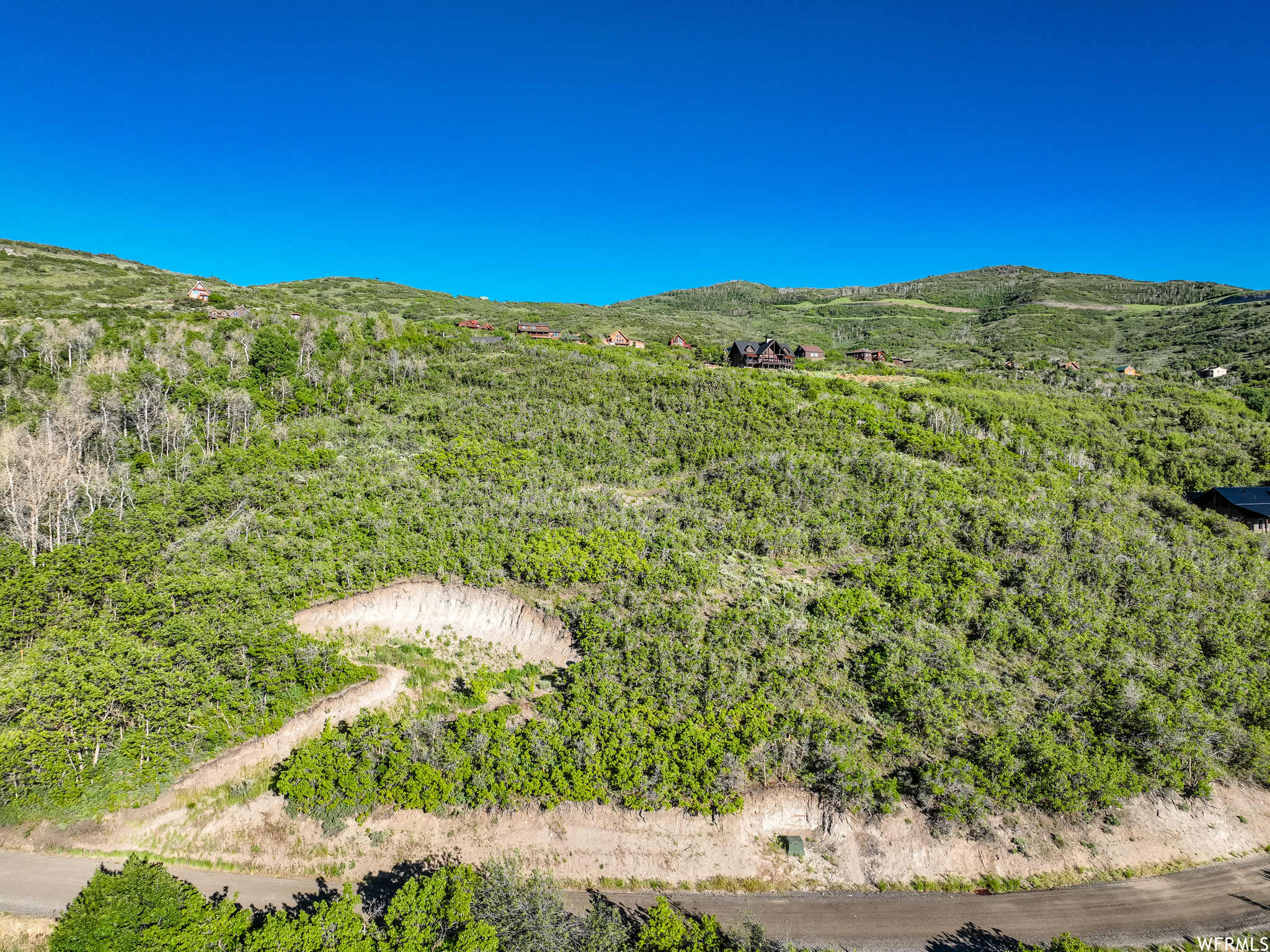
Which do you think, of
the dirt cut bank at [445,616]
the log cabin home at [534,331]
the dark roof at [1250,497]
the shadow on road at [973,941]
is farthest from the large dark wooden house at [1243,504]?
the log cabin home at [534,331]

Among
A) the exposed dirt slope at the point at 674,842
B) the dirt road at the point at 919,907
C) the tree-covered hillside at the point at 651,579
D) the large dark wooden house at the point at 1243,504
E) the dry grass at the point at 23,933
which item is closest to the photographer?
the dry grass at the point at 23,933

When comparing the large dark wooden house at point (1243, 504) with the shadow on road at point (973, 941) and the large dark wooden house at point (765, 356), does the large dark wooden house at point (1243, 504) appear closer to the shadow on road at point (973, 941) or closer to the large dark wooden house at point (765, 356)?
the shadow on road at point (973, 941)

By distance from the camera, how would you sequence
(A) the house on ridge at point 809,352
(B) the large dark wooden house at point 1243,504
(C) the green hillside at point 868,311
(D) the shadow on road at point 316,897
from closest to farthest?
1. (D) the shadow on road at point 316,897
2. (B) the large dark wooden house at point 1243,504
3. (A) the house on ridge at point 809,352
4. (C) the green hillside at point 868,311

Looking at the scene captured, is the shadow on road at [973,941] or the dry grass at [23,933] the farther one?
the shadow on road at [973,941]

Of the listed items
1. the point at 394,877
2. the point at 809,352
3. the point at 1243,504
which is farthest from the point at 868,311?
the point at 394,877

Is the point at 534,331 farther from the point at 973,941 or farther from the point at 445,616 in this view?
the point at 973,941

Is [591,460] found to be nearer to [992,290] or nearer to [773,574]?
[773,574]

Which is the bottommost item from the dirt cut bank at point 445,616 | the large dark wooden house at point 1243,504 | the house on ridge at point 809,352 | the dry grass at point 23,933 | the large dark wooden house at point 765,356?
the dry grass at point 23,933

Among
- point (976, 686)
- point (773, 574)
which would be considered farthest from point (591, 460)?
point (976, 686)
